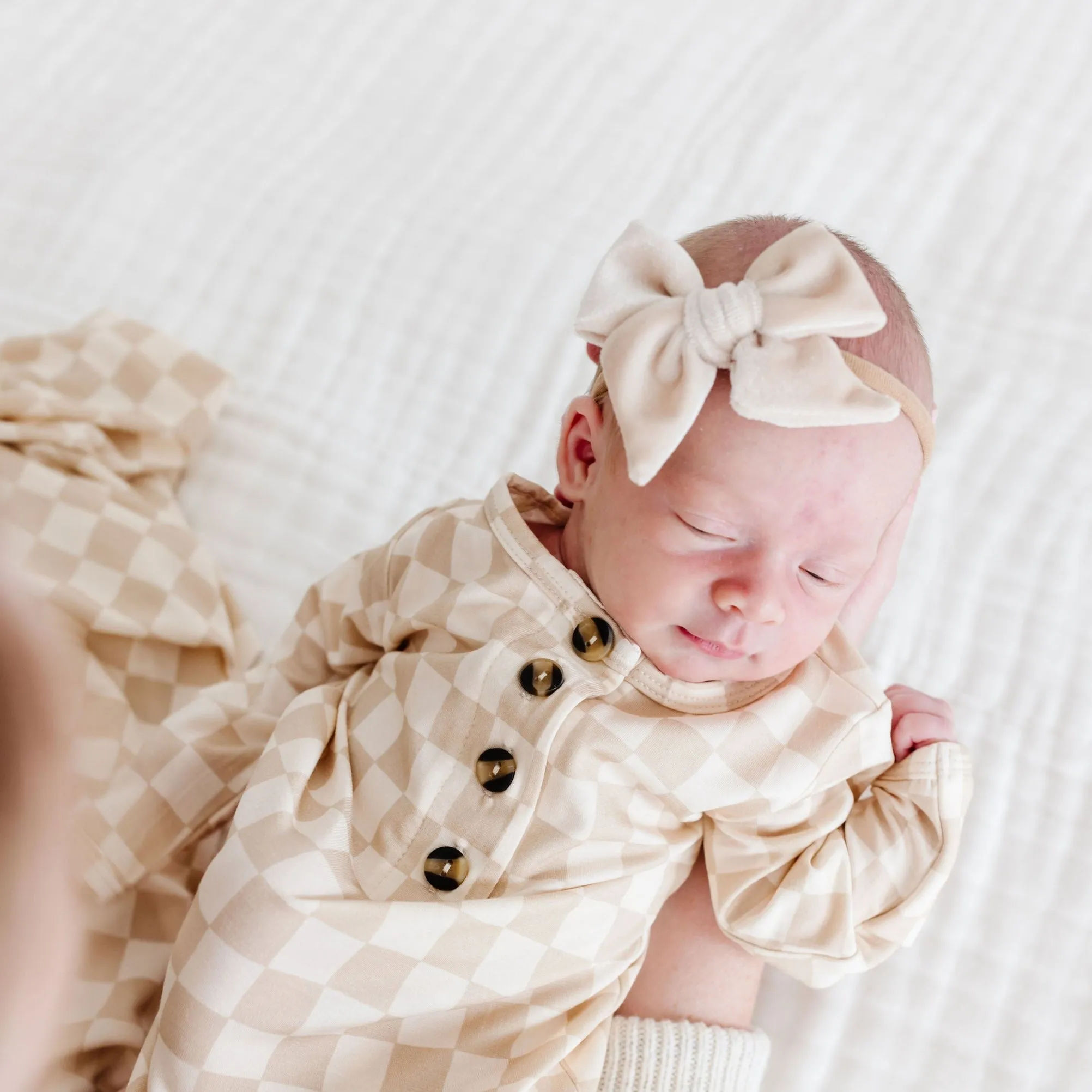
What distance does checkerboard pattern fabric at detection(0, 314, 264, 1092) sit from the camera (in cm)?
113

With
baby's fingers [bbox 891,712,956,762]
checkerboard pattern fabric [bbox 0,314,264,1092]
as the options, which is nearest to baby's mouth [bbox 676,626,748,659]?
baby's fingers [bbox 891,712,956,762]

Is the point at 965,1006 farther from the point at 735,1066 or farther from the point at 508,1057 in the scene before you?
the point at 508,1057

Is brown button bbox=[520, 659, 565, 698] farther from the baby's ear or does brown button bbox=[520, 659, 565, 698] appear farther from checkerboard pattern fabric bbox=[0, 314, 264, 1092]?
checkerboard pattern fabric bbox=[0, 314, 264, 1092]

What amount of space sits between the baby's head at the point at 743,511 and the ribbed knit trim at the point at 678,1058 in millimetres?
336

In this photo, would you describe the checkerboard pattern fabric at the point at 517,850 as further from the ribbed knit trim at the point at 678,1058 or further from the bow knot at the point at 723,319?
the bow knot at the point at 723,319

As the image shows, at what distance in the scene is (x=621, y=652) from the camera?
1.03 m

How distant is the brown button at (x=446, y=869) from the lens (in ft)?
3.32

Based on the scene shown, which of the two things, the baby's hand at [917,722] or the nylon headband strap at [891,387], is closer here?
the nylon headband strap at [891,387]

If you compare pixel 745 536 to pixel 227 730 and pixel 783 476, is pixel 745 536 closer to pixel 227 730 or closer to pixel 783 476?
pixel 783 476

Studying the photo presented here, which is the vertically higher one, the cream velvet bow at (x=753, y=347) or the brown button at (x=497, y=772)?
the cream velvet bow at (x=753, y=347)

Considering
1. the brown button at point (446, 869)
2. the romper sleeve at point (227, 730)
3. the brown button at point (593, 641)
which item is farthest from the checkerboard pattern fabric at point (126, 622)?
the brown button at point (593, 641)

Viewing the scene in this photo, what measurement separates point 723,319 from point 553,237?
0.82m

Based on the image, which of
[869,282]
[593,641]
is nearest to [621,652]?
[593,641]

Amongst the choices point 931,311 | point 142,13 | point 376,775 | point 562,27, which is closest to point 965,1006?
point 376,775
